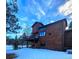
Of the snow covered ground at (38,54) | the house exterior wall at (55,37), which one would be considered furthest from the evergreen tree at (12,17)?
the house exterior wall at (55,37)

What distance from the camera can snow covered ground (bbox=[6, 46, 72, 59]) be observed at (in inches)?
99.5

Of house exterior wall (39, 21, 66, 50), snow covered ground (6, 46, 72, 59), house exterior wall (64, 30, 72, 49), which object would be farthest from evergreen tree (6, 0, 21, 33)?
house exterior wall (64, 30, 72, 49)

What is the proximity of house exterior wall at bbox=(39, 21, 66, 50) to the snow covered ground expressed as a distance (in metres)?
0.08

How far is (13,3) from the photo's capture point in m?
2.53

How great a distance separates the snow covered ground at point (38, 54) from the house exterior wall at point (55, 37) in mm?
85

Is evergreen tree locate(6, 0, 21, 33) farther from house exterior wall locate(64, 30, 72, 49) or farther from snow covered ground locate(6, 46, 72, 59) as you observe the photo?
house exterior wall locate(64, 30, 72, 49)

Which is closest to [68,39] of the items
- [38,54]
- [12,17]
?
[38,54]

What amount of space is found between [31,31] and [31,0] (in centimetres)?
46

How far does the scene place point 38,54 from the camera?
2.57 m

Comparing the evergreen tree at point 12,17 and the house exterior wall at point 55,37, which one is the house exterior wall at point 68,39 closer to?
the house exterior wall at point 55,37

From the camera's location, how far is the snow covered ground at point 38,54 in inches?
99.5

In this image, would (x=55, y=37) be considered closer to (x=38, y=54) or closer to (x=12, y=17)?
(x=38, y=54)

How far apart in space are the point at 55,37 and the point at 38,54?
0.36 meters
